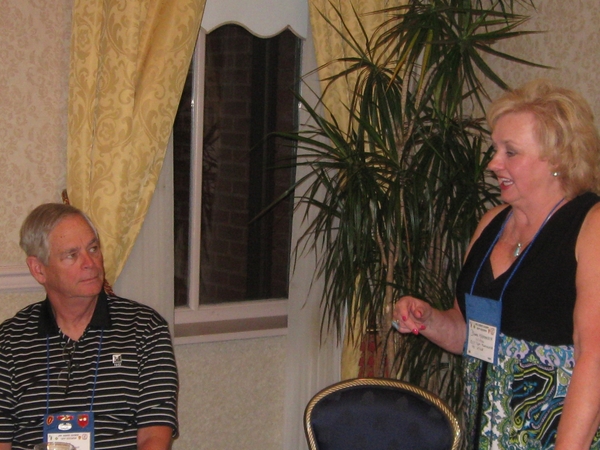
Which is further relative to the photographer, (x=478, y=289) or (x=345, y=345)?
(x=345, y=345)

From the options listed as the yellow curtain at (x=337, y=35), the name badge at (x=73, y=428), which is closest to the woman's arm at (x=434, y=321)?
the name badge at (x=73, y=428)

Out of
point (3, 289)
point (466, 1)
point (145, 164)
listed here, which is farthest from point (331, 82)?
point (3, 289)

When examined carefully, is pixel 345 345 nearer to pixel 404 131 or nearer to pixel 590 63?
pixel 404 131

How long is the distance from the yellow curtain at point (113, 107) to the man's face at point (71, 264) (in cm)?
46

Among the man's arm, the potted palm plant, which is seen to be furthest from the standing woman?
the man's arm

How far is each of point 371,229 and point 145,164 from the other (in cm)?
93

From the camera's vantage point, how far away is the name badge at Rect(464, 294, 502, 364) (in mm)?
1944

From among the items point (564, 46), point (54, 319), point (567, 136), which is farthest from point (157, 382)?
point (564, 46)

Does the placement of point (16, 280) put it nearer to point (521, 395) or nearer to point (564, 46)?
point (521, 395)

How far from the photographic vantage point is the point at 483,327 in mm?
1980

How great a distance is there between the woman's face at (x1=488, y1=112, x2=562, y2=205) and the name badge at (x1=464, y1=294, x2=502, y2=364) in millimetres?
294

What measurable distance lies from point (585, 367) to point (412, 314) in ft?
1.76

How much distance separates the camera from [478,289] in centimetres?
204

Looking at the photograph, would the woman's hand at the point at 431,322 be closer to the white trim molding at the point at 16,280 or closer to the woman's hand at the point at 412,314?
the woman's hand at the point at 412,314
